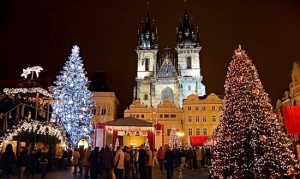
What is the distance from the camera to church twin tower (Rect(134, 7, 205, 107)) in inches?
2391

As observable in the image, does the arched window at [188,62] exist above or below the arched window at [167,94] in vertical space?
above

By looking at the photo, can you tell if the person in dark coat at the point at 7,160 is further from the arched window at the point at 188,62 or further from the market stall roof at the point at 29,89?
the arched window at the point at 188,62

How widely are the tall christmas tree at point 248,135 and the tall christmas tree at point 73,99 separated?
1718 centimetres

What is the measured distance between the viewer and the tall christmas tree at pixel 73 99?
26.7 m

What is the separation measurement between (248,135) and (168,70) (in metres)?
53.1

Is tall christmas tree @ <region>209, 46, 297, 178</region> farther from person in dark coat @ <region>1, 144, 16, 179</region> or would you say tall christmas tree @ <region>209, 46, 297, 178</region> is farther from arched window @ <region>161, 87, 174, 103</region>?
arched window @ <region>161, 87, 174, 103</region>

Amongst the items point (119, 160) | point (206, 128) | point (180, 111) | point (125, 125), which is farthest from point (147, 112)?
point (119, 160)

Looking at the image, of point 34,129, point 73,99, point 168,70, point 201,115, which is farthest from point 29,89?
point 168,70

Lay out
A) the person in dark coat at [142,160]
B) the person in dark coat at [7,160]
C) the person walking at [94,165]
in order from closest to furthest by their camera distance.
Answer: the person in dark coat at [7,160] → the person walking at [94,165] → the person in dark coat at [142,160]

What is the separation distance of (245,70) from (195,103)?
136 feet

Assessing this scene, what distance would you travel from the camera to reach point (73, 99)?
1073 inches

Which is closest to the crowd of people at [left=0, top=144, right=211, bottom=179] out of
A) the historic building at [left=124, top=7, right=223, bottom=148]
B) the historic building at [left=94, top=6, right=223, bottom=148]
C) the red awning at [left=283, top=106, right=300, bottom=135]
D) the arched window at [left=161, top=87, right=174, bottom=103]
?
the red awning at [left=283, top=106, right=300, bottom=135]

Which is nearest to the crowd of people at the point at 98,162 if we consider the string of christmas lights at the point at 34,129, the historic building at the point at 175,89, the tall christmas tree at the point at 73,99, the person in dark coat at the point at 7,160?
the person in dark coat at the point at 7,160

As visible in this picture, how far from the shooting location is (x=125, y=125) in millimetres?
27625
